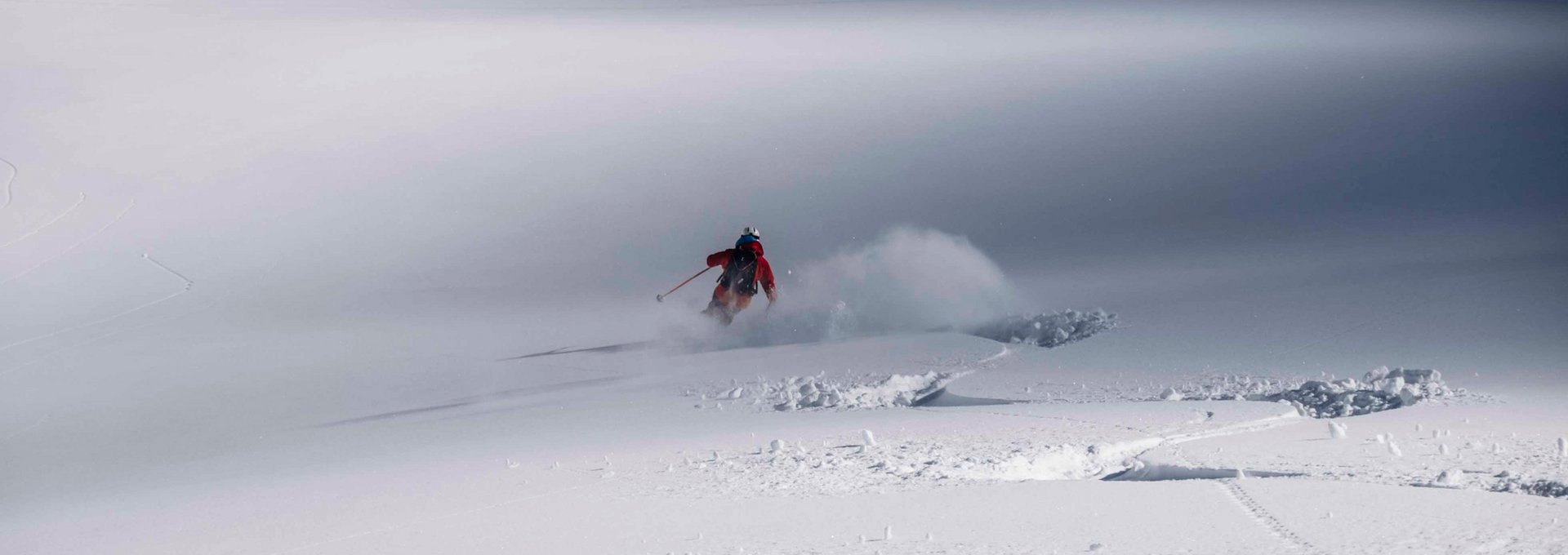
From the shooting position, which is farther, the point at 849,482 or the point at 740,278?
the point at 740,278

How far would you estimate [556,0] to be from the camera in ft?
83.5

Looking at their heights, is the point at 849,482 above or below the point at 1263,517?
above

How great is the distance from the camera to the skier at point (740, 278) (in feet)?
33.7

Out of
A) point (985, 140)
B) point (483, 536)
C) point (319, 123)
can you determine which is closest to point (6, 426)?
point (483, 536)

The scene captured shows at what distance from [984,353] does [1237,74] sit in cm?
1356

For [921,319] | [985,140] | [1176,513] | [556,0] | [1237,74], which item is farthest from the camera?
[556,0]

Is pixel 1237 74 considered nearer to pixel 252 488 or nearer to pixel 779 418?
pixel 779 418

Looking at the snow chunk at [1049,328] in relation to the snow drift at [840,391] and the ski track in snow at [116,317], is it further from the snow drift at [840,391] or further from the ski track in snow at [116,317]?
the ski track in snow at [116,317]

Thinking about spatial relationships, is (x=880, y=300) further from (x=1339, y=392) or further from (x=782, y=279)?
(x=1339, y=392)

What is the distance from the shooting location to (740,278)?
10.4 metres

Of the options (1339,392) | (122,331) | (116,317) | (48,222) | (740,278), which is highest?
(48,222)

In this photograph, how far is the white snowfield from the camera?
4.66 metres

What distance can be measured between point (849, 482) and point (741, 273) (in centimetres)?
497

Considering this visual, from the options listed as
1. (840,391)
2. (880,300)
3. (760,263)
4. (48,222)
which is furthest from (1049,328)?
(48,222)
